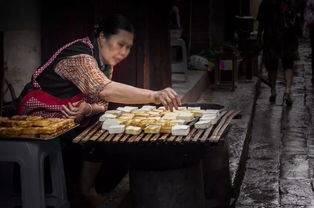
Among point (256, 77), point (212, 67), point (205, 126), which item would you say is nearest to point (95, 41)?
point (205, 126)

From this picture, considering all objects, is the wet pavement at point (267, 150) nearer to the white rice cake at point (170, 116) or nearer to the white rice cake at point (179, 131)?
the white rice cake at point (170, 116)

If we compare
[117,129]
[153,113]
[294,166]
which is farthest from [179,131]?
[294,166]

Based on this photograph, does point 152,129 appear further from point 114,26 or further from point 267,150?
point 267,150

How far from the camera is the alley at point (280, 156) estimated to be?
782 centimetres

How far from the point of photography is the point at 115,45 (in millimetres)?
5395

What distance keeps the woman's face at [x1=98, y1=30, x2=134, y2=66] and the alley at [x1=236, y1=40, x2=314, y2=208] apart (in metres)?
2.90

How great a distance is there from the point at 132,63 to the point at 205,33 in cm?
932

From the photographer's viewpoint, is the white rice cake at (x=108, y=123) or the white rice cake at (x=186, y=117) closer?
the white rice cake at (x=108, y=123)

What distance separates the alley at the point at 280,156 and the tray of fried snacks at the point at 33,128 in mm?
3377

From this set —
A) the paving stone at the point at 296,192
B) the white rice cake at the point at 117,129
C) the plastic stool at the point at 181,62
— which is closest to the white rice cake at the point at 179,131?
the white rice cake at the point at 117,129

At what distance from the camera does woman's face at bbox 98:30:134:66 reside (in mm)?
5352

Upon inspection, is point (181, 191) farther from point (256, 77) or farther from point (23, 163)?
point (256, 77)

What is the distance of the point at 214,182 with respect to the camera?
21.8 ft

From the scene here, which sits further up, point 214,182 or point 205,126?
point 205,126
